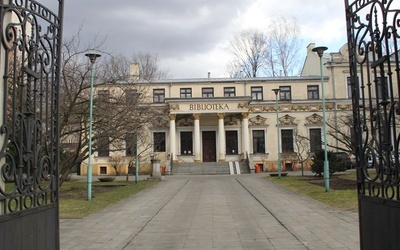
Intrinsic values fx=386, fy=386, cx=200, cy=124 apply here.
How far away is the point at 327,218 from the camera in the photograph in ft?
36.4

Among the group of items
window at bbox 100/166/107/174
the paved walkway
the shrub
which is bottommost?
the paved walkway

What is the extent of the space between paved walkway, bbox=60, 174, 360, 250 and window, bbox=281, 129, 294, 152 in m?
29.3

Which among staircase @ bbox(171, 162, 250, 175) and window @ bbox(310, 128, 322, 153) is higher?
window @ bbox(310, 128, 322, 153)

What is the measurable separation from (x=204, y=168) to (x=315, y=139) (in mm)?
12298

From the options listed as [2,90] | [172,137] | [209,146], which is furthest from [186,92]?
[2,90]

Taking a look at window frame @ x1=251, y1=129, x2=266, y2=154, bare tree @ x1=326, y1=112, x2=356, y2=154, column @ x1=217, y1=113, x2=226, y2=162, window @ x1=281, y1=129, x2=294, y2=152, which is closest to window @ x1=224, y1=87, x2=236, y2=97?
column @ x1=217, y1=113, x2=226, y2=162

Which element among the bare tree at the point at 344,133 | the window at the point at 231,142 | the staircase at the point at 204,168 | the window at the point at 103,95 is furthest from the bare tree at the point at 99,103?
the window at the point at 231,142

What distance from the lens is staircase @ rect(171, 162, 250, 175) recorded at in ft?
127

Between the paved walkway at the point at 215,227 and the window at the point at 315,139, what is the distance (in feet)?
88.9

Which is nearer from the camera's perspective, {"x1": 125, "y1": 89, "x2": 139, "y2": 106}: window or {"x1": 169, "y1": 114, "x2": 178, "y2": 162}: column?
{"x1": 125, "y1": 89, "x2": 139, "y2": 106}: window

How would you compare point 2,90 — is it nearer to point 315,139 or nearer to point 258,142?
point 315,139

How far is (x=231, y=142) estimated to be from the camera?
44.4 meters

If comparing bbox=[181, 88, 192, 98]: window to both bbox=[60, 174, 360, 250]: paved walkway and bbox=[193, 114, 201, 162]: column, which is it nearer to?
bbox=[193, 114, 201, 162]: column

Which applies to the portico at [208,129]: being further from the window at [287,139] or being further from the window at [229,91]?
the window at [287,139]
